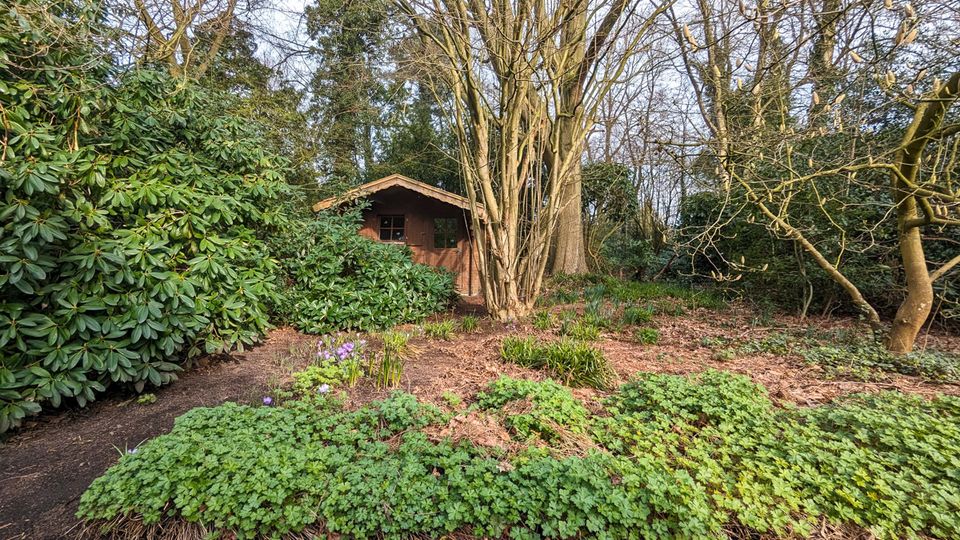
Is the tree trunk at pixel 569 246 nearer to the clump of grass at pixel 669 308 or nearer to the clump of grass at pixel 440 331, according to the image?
the clump of grass at pixel 669 308

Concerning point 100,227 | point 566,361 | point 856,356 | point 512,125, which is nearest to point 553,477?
point 566,361

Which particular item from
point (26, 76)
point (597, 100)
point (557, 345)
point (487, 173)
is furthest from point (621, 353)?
point (26, 76)

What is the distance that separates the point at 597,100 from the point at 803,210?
342 centimetres

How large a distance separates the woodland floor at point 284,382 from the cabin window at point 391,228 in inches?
210

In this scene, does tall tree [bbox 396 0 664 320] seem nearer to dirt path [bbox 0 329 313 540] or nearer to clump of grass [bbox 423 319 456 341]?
clump of grass [bbox 423 319 456 341]

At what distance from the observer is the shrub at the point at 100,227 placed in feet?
7.54

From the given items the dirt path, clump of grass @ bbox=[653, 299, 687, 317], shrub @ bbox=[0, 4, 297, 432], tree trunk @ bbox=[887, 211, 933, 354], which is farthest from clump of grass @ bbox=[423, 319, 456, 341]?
tree trunk @ bbox=[887, 211, 933, 354]

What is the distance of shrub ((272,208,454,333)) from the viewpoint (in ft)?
16.4

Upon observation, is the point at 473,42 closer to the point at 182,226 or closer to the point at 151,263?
the point at 182,226

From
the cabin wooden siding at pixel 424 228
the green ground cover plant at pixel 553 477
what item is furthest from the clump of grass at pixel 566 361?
the cabin wooden siding at pixel 424 228

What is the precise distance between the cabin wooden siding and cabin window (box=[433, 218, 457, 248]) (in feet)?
0.38

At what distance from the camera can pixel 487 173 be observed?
4.84m

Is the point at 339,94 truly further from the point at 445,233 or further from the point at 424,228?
the point at 445,233

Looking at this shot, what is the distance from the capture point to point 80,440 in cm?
232
